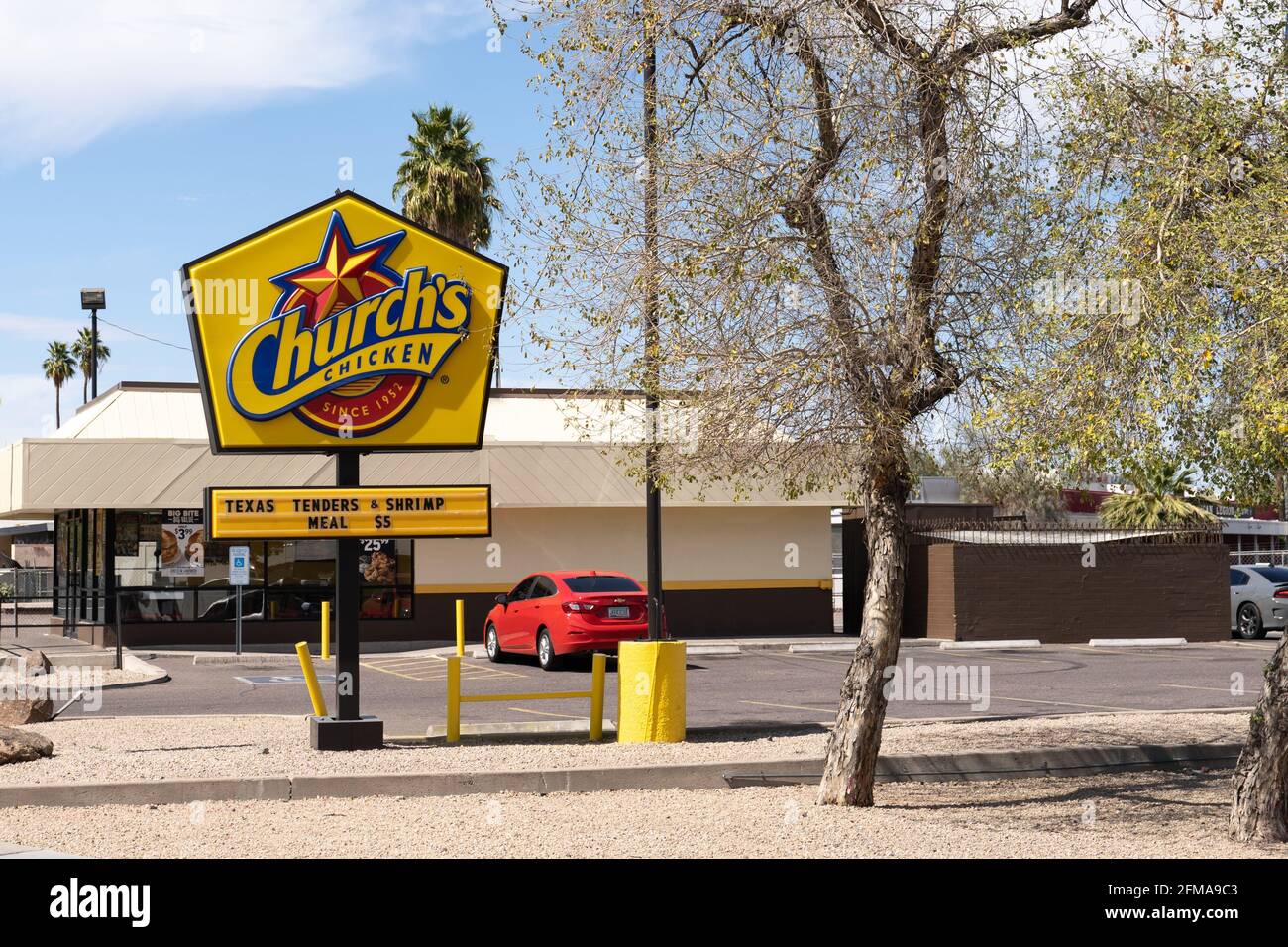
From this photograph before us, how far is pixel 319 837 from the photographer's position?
8727mm

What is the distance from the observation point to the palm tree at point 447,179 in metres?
35.9

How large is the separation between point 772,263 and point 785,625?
1964 centimetres

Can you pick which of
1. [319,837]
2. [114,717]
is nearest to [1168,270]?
[319,837]

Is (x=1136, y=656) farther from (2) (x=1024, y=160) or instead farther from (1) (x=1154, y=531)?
(2) (x=1024, y=160)

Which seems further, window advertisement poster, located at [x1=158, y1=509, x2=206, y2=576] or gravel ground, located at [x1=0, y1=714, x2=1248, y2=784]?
window advertisement poster, located at [x1=158, y1=509, x2=206, y2=576]

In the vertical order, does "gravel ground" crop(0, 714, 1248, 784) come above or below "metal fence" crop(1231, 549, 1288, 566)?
below

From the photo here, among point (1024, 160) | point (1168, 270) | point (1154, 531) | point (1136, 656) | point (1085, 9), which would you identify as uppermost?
point (1085, 9)

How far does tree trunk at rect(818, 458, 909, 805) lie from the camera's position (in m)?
10.0

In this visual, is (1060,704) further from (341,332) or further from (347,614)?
(341,332)

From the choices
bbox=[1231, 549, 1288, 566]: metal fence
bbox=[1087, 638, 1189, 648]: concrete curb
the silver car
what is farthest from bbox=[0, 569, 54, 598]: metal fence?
bbox=[1231, 549, 1288, 566]: metal fence

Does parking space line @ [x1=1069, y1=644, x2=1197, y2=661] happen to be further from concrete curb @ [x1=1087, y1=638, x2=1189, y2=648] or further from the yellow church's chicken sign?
the yellow church's chicken sign

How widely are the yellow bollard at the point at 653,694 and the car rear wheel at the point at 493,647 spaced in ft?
32.8

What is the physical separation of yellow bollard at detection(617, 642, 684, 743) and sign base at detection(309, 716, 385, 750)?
2.18 m

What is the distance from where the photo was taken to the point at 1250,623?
29453 mm
